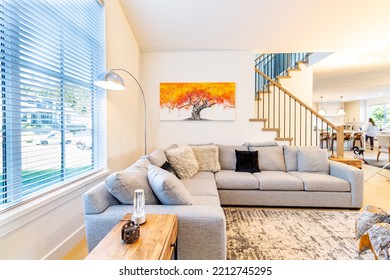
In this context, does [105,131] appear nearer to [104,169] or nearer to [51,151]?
[104,169]

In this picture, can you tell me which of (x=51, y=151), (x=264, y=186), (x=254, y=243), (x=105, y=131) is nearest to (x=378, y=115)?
(x=264, y=186)

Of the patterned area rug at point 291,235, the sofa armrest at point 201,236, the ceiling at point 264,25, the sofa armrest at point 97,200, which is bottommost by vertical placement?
the patterned area rug at point 291,235

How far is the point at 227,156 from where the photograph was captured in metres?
3.62

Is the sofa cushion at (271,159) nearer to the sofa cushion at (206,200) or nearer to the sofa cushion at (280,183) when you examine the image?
the sofa cushion at (280,183)

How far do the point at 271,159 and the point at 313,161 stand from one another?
2.12 ft

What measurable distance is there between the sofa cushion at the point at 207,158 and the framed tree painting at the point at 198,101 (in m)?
0.90

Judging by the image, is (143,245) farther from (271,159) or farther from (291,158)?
(291,158)

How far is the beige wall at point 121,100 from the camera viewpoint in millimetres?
2917

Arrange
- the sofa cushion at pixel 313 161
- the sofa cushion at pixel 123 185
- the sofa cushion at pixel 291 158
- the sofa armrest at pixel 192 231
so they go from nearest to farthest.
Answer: the sofa armrest at pixel 192 231 → the sofa cushion at pixel 123 185 → the sofa cushion at pixel 313 161 → the sofa cushion at pixel 291 158

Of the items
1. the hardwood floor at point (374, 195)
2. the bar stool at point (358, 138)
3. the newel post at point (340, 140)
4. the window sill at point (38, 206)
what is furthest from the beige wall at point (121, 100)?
the bar stool at point (358, 138)

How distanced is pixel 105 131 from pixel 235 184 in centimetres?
198

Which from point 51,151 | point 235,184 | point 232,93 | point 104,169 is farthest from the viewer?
point 232,93

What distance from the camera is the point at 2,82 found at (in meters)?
1.44

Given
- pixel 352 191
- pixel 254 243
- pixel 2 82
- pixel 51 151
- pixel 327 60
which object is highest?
pixel 327 60
